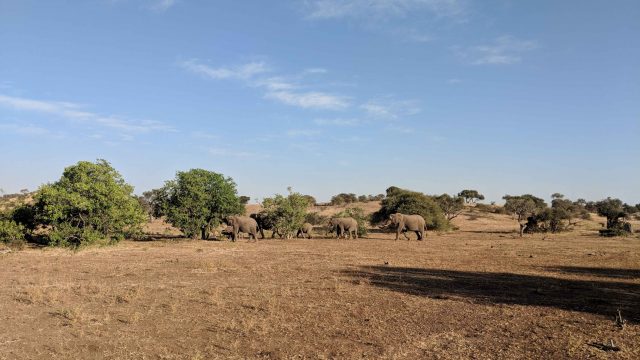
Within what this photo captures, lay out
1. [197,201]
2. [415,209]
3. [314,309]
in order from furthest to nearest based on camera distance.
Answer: [415,209]
[197,201]
[314,309]

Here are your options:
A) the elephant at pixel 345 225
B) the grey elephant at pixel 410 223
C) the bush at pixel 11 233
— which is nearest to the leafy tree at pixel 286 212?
the elephant at pixel 345 225

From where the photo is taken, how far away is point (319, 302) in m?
12.3

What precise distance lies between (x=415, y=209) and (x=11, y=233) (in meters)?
36.4

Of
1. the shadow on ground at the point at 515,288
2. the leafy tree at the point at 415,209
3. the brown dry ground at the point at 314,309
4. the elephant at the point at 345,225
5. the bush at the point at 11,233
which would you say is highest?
the leafy tree at the point at 415,209

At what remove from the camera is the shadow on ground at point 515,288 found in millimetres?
12031

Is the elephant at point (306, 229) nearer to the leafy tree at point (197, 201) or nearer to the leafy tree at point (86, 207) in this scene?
the leafy tree at point (197, 201)

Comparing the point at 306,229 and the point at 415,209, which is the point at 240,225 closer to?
the point at 306,229

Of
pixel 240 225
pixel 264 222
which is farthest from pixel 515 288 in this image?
pixel 264 222

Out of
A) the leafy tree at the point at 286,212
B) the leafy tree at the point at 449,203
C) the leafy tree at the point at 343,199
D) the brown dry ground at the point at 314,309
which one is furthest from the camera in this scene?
the leafy tree at the point at 343,199

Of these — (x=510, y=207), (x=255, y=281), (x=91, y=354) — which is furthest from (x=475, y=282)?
(x=510, y=207)

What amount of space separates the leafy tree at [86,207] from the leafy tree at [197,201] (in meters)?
5.18

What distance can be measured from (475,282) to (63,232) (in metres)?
23.1

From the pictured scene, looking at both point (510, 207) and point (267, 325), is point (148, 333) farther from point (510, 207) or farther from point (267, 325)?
point (510, 207)

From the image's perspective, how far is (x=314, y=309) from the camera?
452 inches
